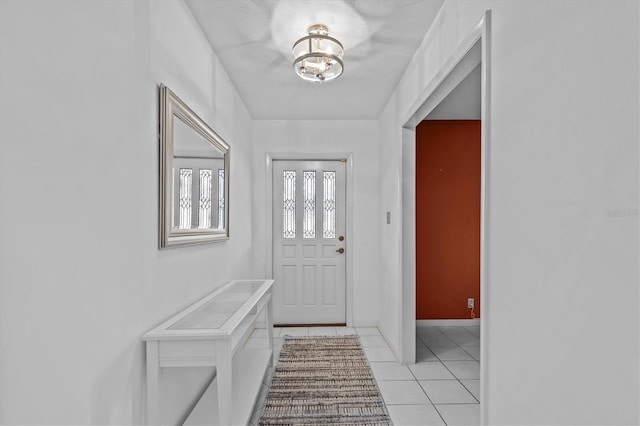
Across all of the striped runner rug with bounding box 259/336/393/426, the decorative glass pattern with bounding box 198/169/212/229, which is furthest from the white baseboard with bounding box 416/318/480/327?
the decorative glass pattern with bounding box 198/169/212/229

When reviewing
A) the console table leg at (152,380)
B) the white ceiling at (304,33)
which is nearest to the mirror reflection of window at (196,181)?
the console table leg at (152,380)

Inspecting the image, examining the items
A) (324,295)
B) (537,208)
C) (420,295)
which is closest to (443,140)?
(420,295)

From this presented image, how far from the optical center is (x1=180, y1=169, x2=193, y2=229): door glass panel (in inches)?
76.1

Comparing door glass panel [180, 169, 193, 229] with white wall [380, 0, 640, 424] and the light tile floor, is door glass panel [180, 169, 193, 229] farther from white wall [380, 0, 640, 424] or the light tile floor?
white wall [380, 0, 640, 424]

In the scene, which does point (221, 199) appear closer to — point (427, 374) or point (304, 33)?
point (304, 33)

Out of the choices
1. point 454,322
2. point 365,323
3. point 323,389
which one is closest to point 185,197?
point 323,389

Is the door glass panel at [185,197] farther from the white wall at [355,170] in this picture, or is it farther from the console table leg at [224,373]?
the white wall at [355,170]

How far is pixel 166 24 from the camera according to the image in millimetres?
1715

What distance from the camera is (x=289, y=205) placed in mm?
4195

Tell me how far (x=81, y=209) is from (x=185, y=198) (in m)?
0.89

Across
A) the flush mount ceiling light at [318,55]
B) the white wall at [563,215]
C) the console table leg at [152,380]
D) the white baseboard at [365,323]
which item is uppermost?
the flush mount ceiling light at [318,55]

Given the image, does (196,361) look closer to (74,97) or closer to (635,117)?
(74,97)

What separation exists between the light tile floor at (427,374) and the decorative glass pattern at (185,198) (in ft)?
4.16

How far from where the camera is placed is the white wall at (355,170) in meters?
4.10
